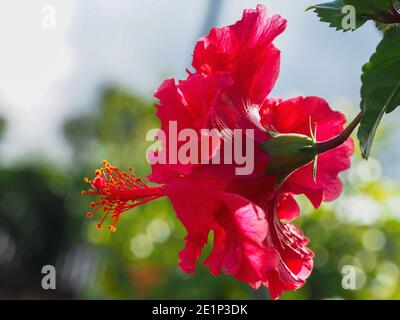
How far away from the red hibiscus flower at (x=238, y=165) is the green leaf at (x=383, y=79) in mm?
56

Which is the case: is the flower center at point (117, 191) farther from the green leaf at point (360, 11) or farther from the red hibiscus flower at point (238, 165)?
the green leaf at point (360, 11)

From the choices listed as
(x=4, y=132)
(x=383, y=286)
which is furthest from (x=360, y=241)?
(x=4, y=132)

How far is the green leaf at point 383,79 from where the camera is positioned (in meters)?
0.60

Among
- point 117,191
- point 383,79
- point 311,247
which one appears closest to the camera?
point 383,79

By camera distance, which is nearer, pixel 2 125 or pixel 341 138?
pixel 341 138

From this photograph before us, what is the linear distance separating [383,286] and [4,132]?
285 inches

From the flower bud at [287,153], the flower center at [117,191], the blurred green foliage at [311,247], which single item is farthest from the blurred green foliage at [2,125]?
the flower bud at [287,153]

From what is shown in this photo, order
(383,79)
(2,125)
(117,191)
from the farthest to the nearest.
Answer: (2,125) < (117,191) < (383,79)

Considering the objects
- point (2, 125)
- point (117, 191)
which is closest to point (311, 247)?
point (117, 191)

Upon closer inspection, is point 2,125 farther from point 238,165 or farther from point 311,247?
point 238,165

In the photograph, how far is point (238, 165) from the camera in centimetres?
65

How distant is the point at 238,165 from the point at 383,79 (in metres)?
0.17

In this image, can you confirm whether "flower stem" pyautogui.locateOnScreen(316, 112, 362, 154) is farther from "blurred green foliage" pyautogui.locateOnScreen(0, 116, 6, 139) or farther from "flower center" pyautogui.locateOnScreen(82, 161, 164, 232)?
"blurred green foliage" pyautogui.locateOnScreen(0, 116, 6, 139)

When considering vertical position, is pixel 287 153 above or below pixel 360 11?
below
